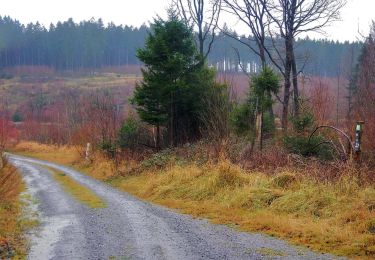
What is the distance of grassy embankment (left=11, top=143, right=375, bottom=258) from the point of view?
8.73 metres

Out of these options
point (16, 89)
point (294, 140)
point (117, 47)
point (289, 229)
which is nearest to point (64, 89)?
point (16, 89)

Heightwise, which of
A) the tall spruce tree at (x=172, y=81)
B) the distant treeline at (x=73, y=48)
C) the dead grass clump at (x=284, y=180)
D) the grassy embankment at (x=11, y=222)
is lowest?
the grassy embankment at (x=11, y=222)

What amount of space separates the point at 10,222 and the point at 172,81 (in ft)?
45.3

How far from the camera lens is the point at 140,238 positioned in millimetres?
9086

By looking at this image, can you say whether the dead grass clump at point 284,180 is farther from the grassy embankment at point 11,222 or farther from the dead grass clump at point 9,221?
the dead grass clump at point 9,221

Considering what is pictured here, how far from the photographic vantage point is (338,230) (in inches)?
351

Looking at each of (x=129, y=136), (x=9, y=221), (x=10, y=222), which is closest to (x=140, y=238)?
(x=10, y=222)

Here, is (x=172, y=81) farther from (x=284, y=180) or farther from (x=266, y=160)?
(x=284, y=180)

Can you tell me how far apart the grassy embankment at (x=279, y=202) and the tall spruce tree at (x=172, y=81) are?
6.13 m

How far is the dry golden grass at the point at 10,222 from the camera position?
321 inches

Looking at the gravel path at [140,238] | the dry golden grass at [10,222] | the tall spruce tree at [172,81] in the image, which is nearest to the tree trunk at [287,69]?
the tall spruce tree at [172,81]

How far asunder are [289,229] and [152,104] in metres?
15.1

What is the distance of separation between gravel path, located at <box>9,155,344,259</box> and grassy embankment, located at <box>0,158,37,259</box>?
0.92ft

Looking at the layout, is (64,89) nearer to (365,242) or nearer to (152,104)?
(152,104)
